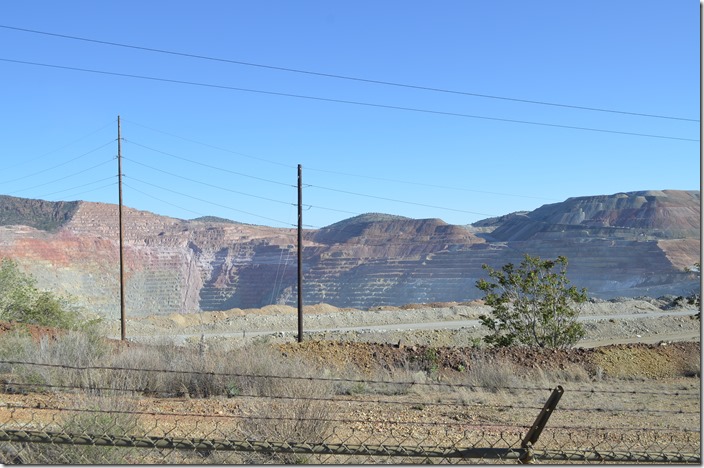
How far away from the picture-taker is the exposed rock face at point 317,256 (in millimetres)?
88312

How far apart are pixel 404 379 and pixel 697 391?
7.38 m

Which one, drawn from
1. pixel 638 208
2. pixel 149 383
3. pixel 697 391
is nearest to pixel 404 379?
pixel 149 383

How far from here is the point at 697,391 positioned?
712 inches

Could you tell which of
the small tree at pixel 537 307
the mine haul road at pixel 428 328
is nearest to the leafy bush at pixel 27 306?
the mine haul road at pixel 428 328

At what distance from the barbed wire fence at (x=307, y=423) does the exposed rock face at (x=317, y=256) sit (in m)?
63.5

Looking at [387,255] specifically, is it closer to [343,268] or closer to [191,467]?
[343,268]

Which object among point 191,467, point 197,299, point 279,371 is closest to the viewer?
point 191,467

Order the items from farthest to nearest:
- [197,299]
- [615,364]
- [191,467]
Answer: [197,299] < [615,364] < [191,467]

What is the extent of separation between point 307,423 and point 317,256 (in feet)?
339

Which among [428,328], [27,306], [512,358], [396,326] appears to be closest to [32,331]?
[27,306]

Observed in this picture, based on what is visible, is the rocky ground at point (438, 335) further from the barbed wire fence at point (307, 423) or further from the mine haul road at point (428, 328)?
the barbed wire fence at point (307, 423)

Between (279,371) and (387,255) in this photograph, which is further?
(387,255)

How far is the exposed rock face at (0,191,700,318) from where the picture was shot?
290 feet

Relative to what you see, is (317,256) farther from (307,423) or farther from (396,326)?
(307,423)
